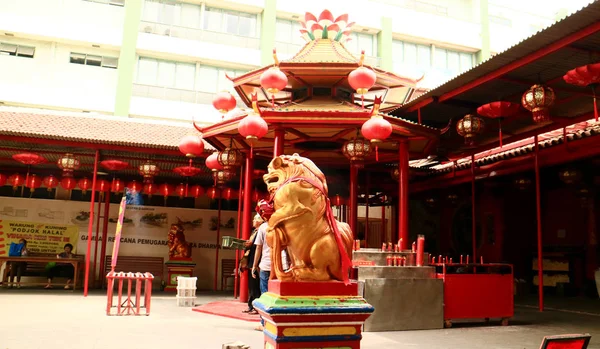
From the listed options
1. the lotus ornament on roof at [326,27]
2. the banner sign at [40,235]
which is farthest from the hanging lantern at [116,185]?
the lotus ornament on roof at [326,27]

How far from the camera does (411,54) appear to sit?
24.4m

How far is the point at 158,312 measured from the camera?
891cm

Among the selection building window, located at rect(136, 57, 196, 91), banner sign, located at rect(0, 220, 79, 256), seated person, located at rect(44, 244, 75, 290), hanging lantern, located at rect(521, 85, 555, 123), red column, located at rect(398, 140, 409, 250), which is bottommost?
seated person, located at rect(44, 244, 75, 290)

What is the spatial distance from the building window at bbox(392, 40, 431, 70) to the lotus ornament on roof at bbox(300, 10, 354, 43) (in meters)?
13.0

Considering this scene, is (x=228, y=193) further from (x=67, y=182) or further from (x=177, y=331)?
(x=177, y=331)

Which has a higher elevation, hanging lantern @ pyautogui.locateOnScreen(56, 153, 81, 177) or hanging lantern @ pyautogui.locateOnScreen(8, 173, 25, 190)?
hanging lantern @ pyautogui.locateOnScreen(56, 153, 81, 177)

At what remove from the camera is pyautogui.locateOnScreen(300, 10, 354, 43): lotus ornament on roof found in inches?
456

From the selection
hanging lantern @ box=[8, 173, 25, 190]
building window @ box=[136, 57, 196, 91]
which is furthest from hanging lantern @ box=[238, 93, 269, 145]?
building window @ box=[136, 57, 196, 91]

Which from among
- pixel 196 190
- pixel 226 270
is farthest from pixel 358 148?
pixel 226 270

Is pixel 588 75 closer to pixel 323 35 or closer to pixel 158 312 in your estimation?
pixel 323 35

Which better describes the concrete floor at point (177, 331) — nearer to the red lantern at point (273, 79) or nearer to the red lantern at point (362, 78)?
the red lantern at point (273, 79)

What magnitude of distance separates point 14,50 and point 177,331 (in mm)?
17511

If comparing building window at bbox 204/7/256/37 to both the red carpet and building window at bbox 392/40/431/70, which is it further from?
the red carpet

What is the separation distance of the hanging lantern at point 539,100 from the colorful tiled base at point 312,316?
18.5 ft
